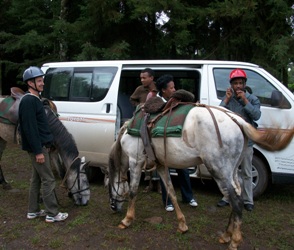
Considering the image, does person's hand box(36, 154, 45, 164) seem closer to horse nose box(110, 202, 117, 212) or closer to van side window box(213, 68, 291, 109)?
horse nose box(110, 202, 117, 212)

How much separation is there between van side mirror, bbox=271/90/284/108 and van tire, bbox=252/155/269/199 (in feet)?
2.68

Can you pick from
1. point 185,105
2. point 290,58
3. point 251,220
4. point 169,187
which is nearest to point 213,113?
point 185,105

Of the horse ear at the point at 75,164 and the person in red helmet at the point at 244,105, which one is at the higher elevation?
the person in red helmet at the point at 244,105

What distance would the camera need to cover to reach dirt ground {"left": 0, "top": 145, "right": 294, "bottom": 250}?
346cm

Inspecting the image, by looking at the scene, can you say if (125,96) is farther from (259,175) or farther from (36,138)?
(259,175)

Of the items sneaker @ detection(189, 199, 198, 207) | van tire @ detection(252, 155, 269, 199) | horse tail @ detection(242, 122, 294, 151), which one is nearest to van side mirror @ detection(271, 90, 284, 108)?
van tire @ detection(252, 155, 269, 199)

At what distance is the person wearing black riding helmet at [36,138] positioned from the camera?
3.62 metres

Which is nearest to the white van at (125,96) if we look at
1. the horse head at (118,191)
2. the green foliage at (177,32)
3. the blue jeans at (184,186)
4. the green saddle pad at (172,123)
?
the blue jeans at (184,186)

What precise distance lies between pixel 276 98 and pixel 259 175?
115 cm

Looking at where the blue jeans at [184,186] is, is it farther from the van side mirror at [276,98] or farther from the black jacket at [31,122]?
the black jacket at [31,122]

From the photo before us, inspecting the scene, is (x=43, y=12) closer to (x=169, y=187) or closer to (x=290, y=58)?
(x=290, y=58)

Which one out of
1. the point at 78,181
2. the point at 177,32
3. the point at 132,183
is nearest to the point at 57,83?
the point at 78,181

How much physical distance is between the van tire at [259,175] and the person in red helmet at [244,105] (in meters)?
0.48

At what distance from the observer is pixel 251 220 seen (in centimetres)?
402
